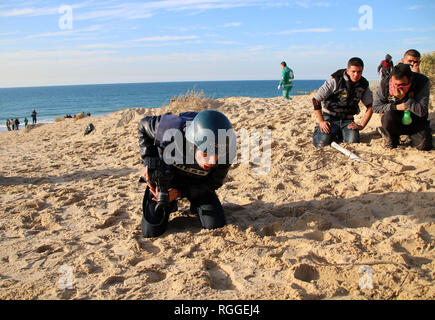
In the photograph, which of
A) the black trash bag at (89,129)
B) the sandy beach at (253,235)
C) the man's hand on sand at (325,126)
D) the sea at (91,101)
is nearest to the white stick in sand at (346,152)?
the sandy beach at (253,235)

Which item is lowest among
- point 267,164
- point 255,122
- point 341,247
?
point 341,247

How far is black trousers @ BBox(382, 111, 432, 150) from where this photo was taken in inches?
177

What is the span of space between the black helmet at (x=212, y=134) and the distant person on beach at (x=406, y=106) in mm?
2914

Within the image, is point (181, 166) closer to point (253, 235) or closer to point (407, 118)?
point (253, 235)

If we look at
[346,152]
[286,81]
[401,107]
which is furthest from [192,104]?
[401,107]

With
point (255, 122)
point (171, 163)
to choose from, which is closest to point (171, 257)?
point (171, 163)

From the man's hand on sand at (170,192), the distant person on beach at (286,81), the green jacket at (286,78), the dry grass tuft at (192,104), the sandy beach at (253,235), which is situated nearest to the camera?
the sandy beach at (253,235)

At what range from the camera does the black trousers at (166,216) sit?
3240 millimetres

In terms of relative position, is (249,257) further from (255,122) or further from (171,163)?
(255,122)

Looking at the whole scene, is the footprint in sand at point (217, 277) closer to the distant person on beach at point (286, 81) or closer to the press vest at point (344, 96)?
the press vest at point (344, 96)

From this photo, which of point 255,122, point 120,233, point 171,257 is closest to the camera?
point 171,257

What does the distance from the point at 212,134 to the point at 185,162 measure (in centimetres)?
53
